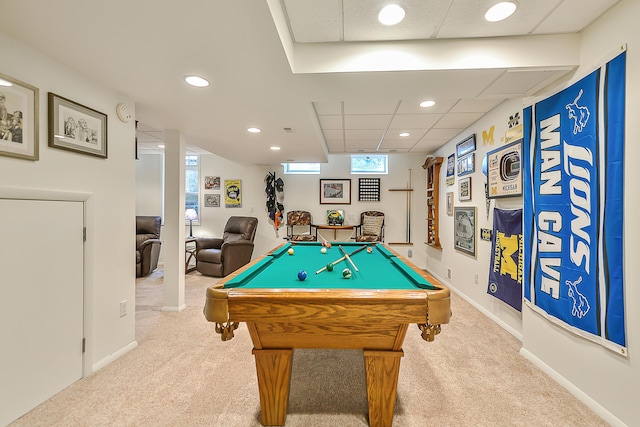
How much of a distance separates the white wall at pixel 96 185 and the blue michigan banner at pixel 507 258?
11.7 feet

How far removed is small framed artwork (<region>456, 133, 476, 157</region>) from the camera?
3.39m

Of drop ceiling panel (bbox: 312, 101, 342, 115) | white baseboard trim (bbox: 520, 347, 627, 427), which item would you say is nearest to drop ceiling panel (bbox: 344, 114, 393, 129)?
drop ceiling panel (bbox: 312, 101, 342, 115)

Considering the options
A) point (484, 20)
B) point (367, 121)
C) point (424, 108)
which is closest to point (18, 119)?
point (484, 20)

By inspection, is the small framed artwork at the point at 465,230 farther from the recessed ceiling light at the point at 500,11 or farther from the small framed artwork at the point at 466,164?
the recessed ceiling light at the point at 500,11

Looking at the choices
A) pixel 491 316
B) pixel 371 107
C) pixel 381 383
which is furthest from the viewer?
pixel 491 316

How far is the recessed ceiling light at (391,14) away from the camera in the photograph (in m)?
1.55

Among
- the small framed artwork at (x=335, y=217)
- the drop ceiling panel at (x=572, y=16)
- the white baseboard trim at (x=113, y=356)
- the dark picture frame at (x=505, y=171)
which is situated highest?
the drop ceiling panel at (x=572, y=16)

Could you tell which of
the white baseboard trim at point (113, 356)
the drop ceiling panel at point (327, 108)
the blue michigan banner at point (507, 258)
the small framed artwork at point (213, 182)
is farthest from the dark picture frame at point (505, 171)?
the small framed artwork at point (213, 182)

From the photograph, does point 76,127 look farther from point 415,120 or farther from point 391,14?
point 415,120

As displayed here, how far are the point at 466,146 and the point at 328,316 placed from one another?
3325 millimetres

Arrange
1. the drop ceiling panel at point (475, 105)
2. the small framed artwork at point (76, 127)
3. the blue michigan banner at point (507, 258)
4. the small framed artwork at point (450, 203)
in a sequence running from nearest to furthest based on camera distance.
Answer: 1. the small framed artwork at point (76, 127)
2. the blue michigan banner at point (507, 258)
3. the drop ceiling panel at point (475, 105)
4. the small framed artwork at point (450, 203)

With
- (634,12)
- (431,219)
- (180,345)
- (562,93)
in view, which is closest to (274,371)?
(180,345)

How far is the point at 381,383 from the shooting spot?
146cm

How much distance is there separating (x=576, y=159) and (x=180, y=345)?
3471 millimetres
